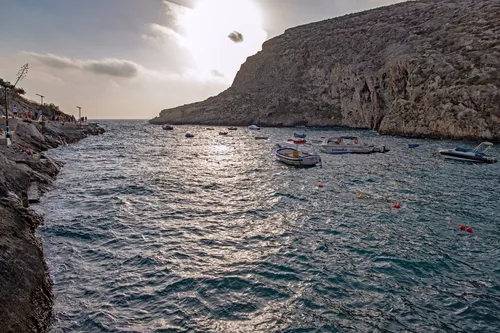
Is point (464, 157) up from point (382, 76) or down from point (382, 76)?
down

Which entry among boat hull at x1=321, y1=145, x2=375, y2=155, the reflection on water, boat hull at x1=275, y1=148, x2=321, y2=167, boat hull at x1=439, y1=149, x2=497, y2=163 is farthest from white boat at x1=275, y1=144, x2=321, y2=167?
boat hull at x1=439, y1=149, x2=497, y2=163

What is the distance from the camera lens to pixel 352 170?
116 ft

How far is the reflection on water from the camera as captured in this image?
9.10m

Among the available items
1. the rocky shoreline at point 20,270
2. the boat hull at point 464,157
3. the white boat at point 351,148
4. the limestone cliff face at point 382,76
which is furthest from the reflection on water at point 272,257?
the limestone cliff face at point 382,76

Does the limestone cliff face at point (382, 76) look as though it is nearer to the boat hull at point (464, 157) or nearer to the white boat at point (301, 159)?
the boat hull at point (464, 157)

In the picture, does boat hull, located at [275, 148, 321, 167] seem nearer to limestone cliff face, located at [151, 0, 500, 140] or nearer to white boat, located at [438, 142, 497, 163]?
white boat, located at [438, 142, 497, 163]

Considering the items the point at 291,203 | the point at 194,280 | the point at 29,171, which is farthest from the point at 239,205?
the point at 29,171

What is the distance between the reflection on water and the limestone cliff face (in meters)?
45.5

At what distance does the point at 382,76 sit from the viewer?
9306cm

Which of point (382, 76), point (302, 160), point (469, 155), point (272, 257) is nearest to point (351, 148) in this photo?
point (469, 155)

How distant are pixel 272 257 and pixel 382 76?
94581 millimetres

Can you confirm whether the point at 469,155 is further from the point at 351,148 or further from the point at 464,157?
the point at 351,148

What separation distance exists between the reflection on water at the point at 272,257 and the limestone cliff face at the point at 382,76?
45459mm

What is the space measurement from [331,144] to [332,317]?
44218 mm
